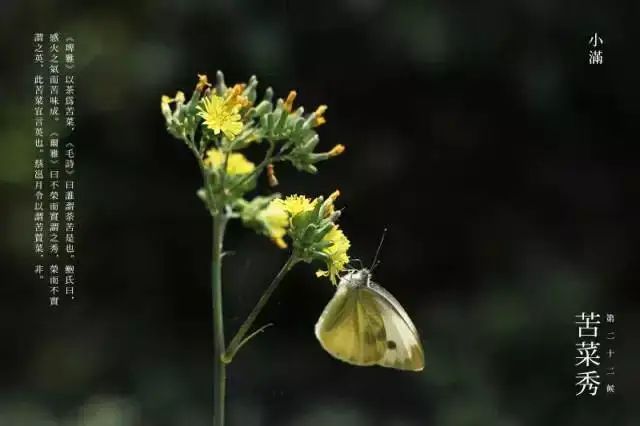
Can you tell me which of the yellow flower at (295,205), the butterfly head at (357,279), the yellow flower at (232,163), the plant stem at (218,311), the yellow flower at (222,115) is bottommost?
the plant stem at (218,311)

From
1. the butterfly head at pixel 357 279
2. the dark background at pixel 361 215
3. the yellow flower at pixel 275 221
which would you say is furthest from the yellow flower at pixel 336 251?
the dark background at pixel 361 215

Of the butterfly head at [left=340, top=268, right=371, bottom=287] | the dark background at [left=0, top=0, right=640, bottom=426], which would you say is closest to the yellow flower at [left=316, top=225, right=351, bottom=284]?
the butterfly head at [left=340, top=268, right=371, bottom=287]

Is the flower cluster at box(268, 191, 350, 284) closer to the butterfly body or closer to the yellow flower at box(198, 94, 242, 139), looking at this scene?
the yellow flower at box(198, 94, 242, 139)

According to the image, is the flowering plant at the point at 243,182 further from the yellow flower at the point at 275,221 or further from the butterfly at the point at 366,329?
the butterfly at the point at 366,329

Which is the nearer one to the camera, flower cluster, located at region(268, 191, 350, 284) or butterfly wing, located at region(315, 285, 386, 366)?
flower cluster, located at region(268, 191, 350, 284)

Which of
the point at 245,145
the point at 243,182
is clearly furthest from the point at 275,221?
the point at 245,145

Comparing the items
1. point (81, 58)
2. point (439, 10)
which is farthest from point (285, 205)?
point (439, 10)
